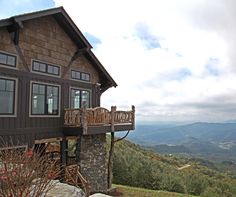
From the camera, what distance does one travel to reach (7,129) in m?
12.0

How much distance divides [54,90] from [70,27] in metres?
3.20

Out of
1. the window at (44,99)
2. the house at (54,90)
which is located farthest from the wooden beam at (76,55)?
the window at (44,99)

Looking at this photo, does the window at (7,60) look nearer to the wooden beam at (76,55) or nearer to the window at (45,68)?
the window at (45,68)

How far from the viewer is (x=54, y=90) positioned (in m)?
14.5

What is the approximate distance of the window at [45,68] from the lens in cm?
1352

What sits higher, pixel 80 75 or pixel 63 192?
pixel 80 75

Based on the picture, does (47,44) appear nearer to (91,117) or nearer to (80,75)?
(80,75)

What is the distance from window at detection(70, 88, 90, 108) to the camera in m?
15.8

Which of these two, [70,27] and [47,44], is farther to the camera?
[70,27]

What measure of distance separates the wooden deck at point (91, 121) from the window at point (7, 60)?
138 inches

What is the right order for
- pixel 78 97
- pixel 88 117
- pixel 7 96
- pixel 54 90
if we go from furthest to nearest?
1. pixel 78 97
2. pixel 54 90
3. pixel 88 117
4. pixel 7 96

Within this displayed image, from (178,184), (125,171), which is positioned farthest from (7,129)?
(178,184)

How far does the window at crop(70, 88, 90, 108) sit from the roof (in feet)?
5.82

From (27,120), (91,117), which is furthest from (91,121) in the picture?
(27,120)
